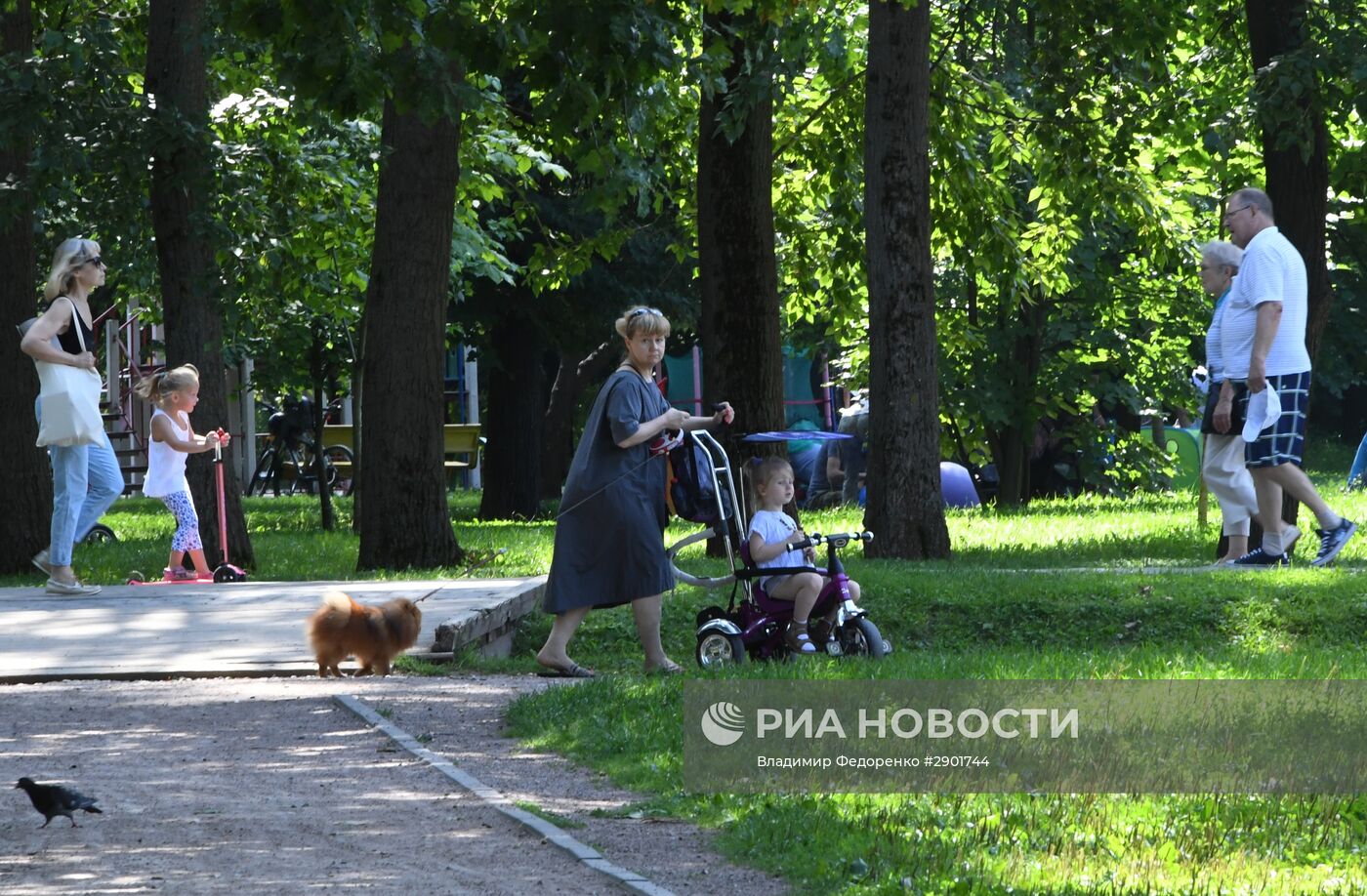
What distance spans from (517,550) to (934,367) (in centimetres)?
423

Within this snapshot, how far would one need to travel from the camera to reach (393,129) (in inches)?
597

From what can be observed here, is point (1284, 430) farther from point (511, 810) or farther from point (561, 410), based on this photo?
point (561, 410)

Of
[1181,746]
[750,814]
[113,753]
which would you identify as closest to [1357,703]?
[1181,746]

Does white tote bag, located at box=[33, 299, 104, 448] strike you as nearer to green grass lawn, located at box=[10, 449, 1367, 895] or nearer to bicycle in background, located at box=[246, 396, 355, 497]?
green grass lawn, located at box=[10, 449, 1367, 895]

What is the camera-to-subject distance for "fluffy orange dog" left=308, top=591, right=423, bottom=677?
33.5 feet

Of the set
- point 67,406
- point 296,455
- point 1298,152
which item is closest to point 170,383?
point 67,406

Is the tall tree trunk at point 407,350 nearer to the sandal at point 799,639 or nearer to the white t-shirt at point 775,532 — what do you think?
the white t-shirt at point 775,532

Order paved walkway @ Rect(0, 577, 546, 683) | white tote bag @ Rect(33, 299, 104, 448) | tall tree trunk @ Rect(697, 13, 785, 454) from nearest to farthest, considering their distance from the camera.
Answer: paved walkway @ Rect(0, 577, 546, 683)
white tote bag @ Rect(33, 299, 104, 448)
tall tree trunk @ Rect(697, 13, 785, 454)

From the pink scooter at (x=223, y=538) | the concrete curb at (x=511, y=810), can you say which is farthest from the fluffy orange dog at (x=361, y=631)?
the pink scooter at (x=223, y=538)

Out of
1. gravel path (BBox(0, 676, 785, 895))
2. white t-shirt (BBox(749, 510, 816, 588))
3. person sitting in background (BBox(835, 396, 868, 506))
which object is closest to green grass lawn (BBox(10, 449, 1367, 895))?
gravel path (BBox(0, 676, 785, 895))

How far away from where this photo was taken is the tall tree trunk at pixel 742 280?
1448 cm

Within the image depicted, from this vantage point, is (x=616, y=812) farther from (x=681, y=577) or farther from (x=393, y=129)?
(x=393, y=129)

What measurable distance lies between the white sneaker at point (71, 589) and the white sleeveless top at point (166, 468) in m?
0.95

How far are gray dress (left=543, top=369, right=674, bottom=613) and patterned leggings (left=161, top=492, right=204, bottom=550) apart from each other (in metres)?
5.13
